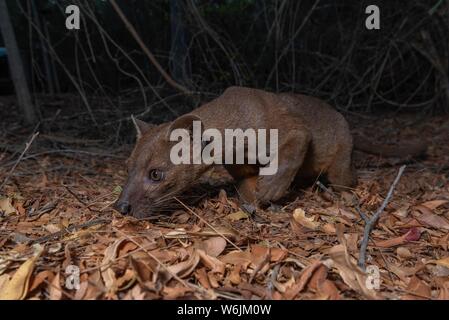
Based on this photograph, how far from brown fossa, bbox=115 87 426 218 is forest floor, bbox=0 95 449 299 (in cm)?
16

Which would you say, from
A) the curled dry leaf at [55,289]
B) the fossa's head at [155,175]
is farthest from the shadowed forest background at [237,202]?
the fossa's head at [155,175]

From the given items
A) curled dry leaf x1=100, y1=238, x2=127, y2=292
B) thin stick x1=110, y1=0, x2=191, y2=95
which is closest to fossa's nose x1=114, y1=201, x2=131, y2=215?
curled dry leaf x1=100, y1=238, x2=127, y2=292

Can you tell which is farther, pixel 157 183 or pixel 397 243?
pixel 157 183

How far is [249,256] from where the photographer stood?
2480mm

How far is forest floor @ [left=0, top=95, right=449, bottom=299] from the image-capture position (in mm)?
2184

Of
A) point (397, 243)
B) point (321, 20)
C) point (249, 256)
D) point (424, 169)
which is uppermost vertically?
point (321, 20)

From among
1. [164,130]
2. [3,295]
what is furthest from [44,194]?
[3,295]

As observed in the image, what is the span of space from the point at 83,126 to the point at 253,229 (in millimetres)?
3829

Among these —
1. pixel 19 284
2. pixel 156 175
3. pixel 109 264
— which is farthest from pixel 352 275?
pixel 156 175

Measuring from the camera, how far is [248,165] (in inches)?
162

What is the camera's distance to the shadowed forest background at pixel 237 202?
2250mm

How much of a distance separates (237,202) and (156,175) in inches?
29.1

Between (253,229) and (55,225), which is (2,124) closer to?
(55,225)

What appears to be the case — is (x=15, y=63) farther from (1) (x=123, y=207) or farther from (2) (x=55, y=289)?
(2) (x=55, y=289)
